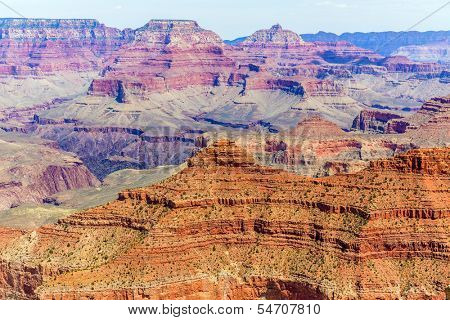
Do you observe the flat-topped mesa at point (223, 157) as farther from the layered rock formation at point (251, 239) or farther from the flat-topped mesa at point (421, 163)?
the flat-topped mesa at point (421, 163)

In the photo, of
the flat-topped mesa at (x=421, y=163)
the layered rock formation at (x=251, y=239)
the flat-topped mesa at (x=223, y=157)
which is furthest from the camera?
the flat-topped mesa at (x=223, y=157)

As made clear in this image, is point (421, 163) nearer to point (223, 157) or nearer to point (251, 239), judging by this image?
point (251, 239)

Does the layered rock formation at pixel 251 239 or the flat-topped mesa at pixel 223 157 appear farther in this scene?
the flat-topped mesa at pixel 223 157

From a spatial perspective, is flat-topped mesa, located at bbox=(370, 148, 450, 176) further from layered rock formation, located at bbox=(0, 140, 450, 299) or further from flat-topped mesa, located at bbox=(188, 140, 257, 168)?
flat-topped mesa, located at bbox=(188, 140, 257, 168)

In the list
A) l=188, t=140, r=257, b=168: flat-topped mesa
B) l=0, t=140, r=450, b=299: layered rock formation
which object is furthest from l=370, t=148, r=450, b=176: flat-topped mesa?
l=188, t=140, r=257, b=168: flat-topped mesa

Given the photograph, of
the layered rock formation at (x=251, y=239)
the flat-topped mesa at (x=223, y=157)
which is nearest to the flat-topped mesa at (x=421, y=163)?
the layered rock formation at (x=251, y=239)

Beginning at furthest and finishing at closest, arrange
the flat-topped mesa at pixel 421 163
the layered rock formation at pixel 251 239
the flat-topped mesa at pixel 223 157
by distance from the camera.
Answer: the flat-topped mesa at pixel 223 157, the flat-topped mesa at pixel 421 163, the layered rock formation at pixel 251 239

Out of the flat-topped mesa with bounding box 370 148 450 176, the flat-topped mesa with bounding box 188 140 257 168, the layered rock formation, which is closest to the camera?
the layered rock formation

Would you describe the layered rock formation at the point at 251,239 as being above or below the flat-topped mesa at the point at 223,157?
below
